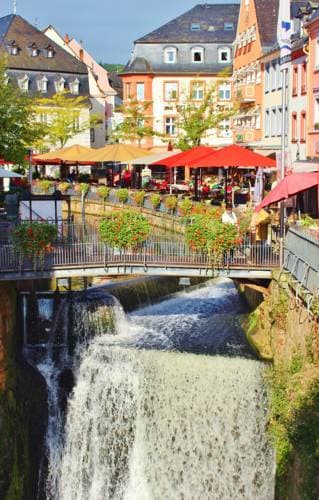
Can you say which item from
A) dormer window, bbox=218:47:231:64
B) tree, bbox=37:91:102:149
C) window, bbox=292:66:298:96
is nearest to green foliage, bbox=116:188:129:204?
window, bbox=292:66:298:96

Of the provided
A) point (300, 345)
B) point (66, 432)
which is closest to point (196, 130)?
point (66, 432)

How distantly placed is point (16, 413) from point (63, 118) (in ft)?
153

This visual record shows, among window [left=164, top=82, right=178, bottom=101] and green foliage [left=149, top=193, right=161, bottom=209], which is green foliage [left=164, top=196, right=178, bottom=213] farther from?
window [left=164, top=82, right=178, bottom=101]

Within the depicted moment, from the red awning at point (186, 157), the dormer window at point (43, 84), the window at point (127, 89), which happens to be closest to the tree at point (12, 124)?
the red awning at point (186, 157)

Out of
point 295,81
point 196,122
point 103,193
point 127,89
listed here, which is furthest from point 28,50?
point 295,81

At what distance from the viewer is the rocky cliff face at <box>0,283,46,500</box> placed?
A: 21422mm

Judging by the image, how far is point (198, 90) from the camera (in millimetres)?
63594

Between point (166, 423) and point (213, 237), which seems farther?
point (166, 423)

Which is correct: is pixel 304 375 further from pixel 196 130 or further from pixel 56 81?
pixel 56 81

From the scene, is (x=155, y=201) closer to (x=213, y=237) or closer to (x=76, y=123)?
(x=213, y=237)

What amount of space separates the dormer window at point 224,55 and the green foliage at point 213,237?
159ft

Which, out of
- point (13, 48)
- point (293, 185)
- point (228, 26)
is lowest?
point (293, 185)

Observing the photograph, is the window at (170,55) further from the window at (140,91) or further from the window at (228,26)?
the window at (228,26)

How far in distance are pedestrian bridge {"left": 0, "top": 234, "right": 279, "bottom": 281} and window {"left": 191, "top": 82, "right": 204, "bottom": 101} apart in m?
38.5
